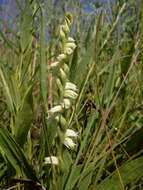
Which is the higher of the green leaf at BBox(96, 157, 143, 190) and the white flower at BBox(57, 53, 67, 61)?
the white flower at BBox(57, 53, 67, 61)

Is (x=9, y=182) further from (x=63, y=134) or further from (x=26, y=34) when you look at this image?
(x=26, y=34)

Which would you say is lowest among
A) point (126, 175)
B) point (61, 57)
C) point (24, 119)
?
point (126, 175)

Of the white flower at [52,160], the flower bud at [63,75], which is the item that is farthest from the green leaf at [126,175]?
the flower bud at [63,75]

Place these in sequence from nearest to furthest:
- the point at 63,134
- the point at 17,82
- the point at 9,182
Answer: the point at 63,134 → the point at 9,182 → the point at 17,82

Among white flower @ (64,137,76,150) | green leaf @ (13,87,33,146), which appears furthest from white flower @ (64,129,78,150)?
green leaf @ (13,87,33,146)

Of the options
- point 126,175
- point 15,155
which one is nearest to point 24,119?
point 15,155

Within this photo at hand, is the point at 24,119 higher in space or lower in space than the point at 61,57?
lower

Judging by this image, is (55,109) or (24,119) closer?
(55,109)

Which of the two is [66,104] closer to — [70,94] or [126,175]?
[70,94]

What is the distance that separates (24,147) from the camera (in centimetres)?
76

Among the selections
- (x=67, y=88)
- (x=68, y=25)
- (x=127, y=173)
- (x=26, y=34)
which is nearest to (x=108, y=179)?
(x=127, y=173)

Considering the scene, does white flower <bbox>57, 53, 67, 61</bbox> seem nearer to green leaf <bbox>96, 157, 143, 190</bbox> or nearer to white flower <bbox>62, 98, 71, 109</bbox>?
white flower <bbox>62, 98, 71, 109</bbox>

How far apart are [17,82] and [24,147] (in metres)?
0.16

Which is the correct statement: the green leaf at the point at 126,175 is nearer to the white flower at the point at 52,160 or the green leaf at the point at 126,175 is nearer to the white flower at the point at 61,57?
the white flower at the point at 52,160
